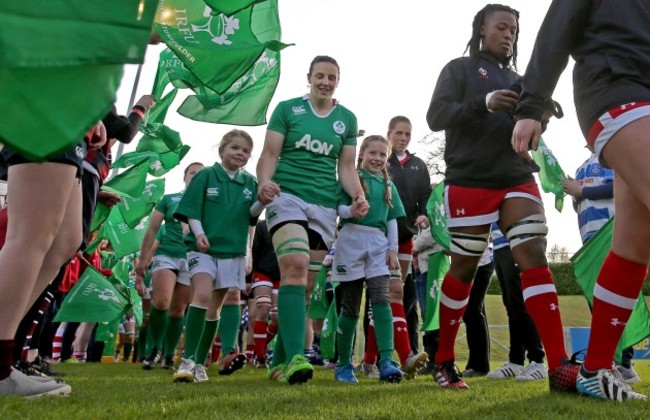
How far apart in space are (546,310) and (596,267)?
1.69 ft

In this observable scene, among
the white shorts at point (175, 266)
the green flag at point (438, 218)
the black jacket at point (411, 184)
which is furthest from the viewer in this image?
the white shorts at point (175, 266)

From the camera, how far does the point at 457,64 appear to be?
4.59 meters

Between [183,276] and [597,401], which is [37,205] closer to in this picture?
[597,401]

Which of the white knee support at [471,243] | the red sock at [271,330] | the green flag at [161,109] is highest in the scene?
the green flag at [161,109]

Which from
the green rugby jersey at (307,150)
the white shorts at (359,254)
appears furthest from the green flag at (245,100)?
the white shorts at (359,254)

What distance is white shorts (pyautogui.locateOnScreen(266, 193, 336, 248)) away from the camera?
4.59 meters

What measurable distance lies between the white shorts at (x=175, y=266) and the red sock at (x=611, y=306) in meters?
5.13

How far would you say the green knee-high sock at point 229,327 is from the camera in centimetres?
589

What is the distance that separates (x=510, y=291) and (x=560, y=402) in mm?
2806

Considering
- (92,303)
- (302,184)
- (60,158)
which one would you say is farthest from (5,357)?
(92,303)

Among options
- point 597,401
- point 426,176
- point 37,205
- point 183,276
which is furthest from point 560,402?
point 183,276

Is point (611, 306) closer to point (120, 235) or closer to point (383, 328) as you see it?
point (383, 328)

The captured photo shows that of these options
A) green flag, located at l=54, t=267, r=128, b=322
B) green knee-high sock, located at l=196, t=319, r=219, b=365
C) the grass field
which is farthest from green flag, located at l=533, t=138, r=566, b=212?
green flag, located at l=54, t=267, r=128, b=322

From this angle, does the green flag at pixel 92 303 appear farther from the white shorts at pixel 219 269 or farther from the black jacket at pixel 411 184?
the black jacket at pixel 411 184
